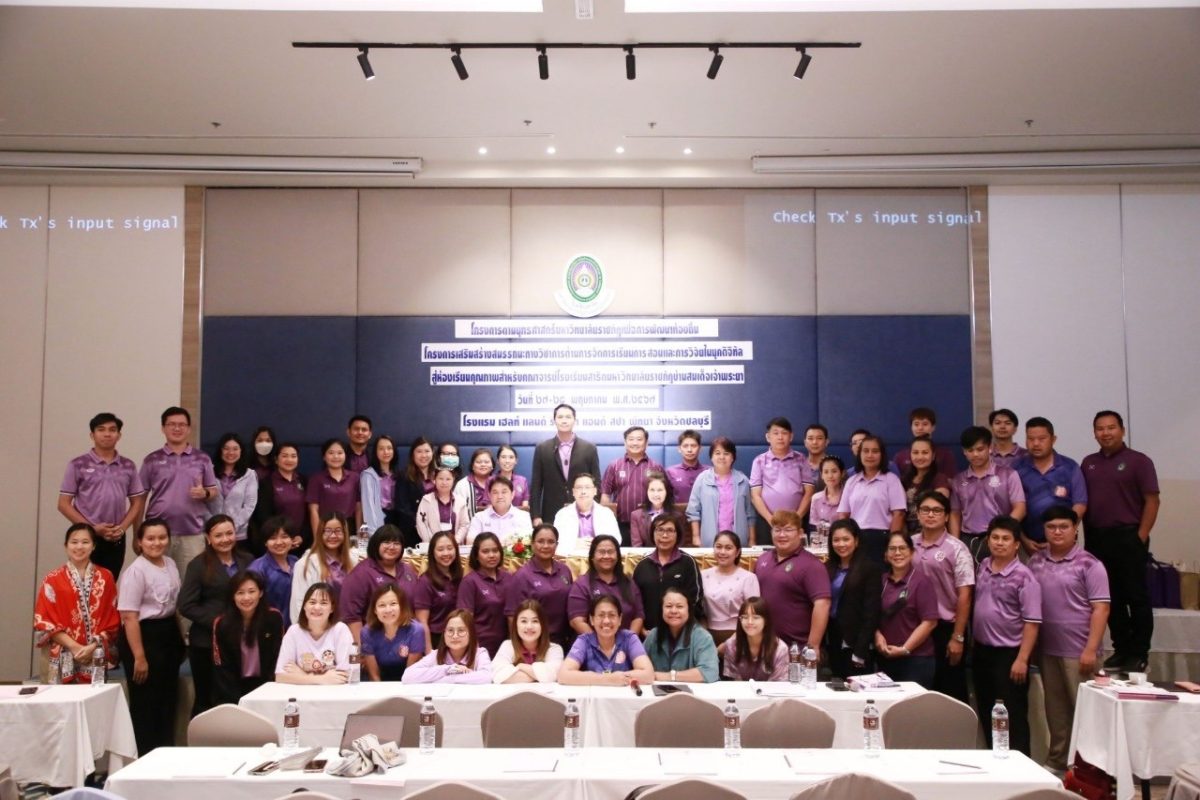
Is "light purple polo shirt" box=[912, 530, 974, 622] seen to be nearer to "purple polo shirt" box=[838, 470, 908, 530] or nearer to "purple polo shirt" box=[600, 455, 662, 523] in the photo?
"purple polo shirt" box=[838, 470, 908, 530]

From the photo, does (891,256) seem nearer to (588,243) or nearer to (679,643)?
(588,243)

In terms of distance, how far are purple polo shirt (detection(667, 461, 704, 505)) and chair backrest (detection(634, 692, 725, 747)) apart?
3.74 m

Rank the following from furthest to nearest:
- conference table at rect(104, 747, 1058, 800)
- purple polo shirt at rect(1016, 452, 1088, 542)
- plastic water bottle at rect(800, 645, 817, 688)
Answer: purple polo shirt at rect(1016, 452, 1088, 542)
plastic water bottle at rect(800, 645, 817, 688)
conference table at rect(104, 747, 1058, 800)

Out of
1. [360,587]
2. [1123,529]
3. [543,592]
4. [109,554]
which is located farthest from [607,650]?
[109,554]

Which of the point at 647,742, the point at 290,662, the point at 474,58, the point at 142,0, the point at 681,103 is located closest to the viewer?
the point at 647,742

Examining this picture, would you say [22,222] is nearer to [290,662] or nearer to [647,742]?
[290,662]

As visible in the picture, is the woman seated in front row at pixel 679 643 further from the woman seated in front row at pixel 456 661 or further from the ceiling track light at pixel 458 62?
the ceiling track light at pixel 458 62

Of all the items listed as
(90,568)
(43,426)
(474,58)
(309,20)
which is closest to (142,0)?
(309,20)

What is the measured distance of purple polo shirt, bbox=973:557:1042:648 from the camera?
5895 mm

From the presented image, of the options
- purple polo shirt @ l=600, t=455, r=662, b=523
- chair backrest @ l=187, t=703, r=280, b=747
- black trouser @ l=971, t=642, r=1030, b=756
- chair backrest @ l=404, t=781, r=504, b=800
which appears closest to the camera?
chair backrest @ l=404, t=781, r=504, b=800

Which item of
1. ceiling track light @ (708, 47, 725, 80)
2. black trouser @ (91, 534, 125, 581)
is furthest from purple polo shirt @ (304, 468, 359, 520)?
ceiling track light @ (708, 47, 725, 80)

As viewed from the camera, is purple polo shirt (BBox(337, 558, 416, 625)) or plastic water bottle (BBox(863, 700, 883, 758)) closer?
plastic water bottle (BBox(863, 700, 883, 758))

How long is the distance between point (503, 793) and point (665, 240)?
6335 millimetres

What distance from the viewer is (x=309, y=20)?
6168mm
